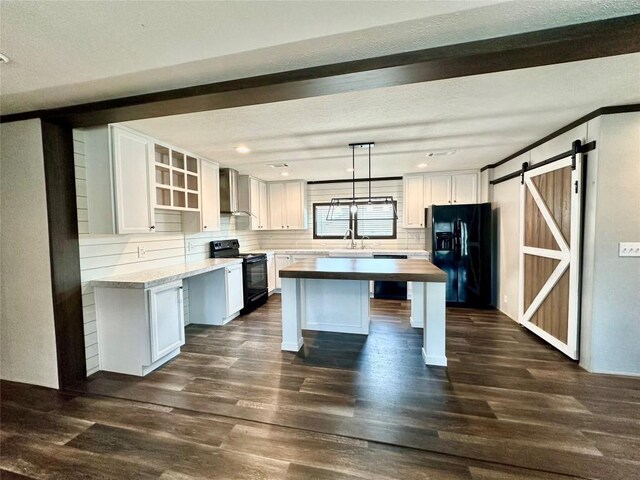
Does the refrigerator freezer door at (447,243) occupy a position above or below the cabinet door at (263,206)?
below

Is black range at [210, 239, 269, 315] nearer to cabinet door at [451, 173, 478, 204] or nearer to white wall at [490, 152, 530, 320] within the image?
cabinet door at [451, 173, 478, 204]

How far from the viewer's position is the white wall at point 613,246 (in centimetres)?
237

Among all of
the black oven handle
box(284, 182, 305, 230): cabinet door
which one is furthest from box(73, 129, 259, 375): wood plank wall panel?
box(284, 182, 305, 230): cabinet door

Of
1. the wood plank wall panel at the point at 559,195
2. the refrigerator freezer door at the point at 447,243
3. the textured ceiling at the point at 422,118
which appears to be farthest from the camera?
the refrigerator freezer door at the point at 447,243

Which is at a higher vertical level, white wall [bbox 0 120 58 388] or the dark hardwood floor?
white wall [bbox 0 120 58 388]

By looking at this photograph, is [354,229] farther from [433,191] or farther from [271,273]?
[271,273]

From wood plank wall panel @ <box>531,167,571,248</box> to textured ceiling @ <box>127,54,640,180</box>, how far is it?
0.50 m

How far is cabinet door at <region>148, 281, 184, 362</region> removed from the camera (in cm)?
264

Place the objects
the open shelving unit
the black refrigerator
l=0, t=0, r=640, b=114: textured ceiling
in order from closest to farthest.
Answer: l=0, t=0, r=640, b=114: textured ceiling < the open shelving unit < the black refrigerator

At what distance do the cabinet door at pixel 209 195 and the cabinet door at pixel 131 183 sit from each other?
2.97 feet

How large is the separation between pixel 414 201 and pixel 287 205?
2539 mm

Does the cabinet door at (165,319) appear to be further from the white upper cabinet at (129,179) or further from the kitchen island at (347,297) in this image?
the kitchen island at (347,297)

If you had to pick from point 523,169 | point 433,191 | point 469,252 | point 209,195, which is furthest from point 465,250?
point 209,195

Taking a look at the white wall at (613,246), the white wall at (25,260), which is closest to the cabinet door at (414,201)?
the white wall at (613,246)
